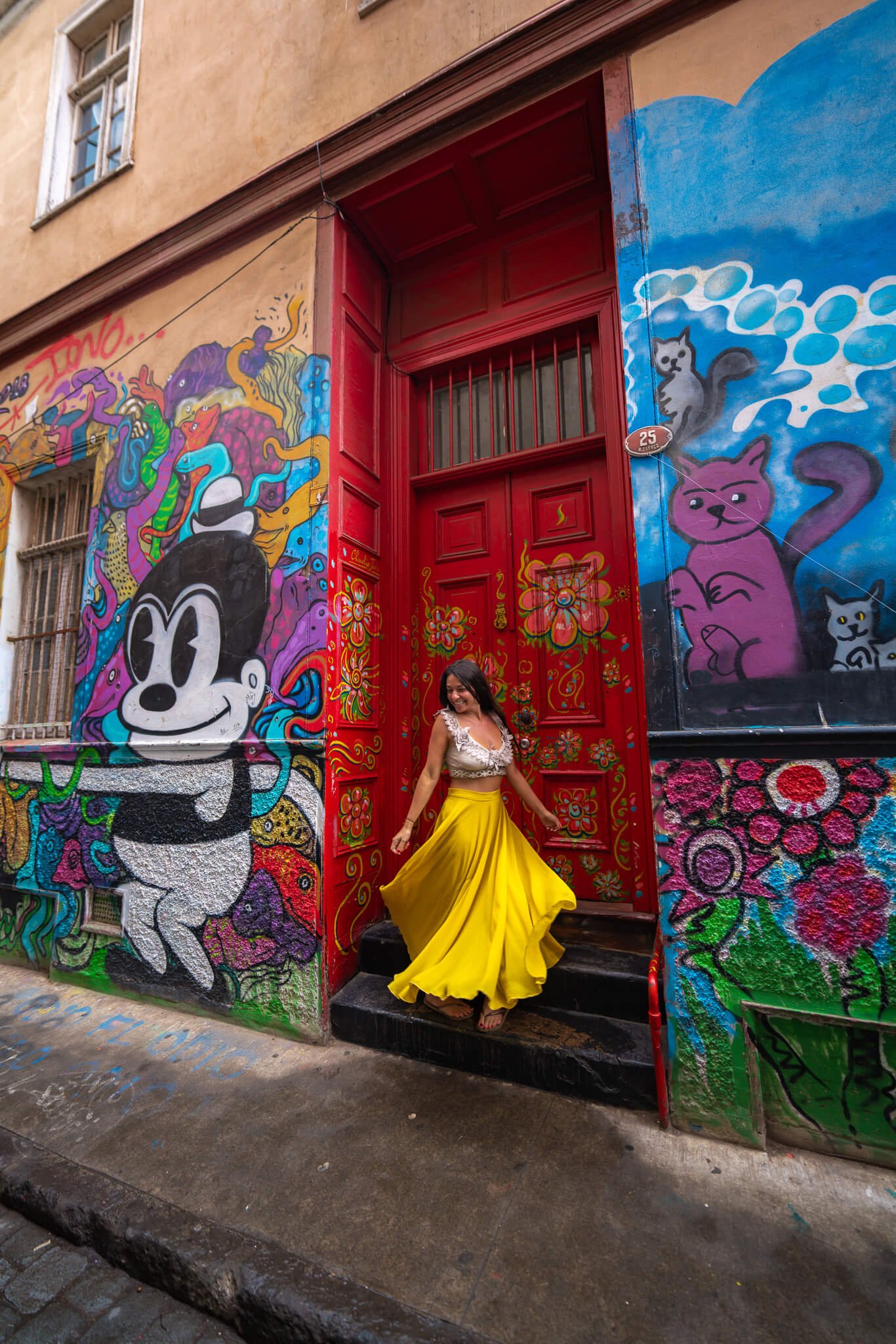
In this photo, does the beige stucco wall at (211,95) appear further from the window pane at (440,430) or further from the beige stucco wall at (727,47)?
the window pane at (440,430)

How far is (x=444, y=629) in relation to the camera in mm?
4277

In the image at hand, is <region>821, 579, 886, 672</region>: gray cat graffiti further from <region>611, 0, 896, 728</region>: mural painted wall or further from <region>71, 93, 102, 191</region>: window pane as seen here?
<region>71, 93, 102, 191</region>: window pane

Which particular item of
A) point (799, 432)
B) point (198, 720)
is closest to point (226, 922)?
point (198, 720)

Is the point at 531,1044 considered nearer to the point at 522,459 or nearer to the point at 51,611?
the point at 522,459

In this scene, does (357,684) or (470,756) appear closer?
(470,756)

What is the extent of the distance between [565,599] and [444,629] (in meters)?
0.86

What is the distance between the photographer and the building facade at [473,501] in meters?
2.52

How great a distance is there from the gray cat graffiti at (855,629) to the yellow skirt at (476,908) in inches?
66.2

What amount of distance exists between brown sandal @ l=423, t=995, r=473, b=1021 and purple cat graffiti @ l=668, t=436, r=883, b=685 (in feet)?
6.36

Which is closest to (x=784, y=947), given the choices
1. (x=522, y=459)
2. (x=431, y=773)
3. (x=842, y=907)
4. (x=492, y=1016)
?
(x=842, y=907)

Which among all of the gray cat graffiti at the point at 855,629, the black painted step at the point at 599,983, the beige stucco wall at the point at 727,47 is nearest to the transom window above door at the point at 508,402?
the beige stucco wall at the point at 727,47

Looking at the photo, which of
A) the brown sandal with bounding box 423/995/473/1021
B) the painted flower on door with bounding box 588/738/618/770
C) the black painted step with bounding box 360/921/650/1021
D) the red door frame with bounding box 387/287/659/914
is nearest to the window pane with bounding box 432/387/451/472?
the red door frame with bounding box 387/287/659/914

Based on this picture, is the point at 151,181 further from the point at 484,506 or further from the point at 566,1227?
the point at 566,1227

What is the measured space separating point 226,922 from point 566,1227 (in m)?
2.44
